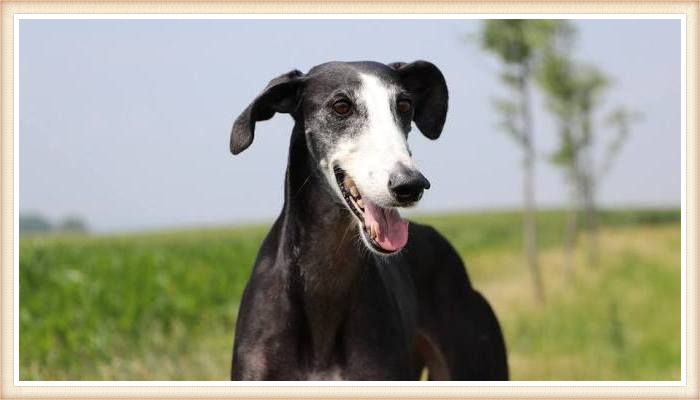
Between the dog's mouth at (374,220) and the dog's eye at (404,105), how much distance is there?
538 millimetres

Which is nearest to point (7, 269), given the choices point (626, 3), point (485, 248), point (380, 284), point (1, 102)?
point (1, 102)

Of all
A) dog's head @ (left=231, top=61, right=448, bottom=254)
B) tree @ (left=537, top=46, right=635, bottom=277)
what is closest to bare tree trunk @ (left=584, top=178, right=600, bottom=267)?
tree @ (left=537, top=46, right=635, bottom=277)

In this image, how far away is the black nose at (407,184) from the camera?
4793 millimetres

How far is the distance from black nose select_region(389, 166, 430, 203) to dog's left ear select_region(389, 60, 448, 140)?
4.05 feet

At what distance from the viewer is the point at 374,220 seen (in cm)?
513

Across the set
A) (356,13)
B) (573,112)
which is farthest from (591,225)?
(356,13)

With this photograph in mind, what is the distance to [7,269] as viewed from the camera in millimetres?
7262

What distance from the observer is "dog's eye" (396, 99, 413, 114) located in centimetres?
542

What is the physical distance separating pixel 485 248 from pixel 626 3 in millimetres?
26494

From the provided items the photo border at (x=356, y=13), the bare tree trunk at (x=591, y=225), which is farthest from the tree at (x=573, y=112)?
the photo border at (x=356, y=13)

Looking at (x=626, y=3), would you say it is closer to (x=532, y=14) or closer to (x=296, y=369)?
(x=532, y=14)

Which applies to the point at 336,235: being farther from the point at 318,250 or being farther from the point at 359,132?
the point at 359,132

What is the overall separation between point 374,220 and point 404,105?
77 centimetres

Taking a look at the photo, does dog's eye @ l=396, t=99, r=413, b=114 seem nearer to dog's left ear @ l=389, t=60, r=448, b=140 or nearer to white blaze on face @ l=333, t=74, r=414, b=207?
white blaze on face @ l=333, t=74, r=414, b=207
